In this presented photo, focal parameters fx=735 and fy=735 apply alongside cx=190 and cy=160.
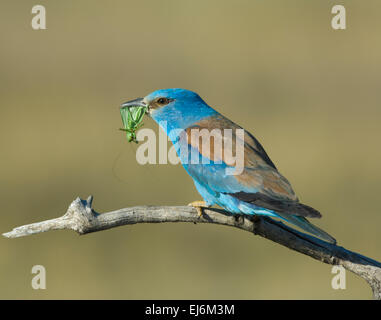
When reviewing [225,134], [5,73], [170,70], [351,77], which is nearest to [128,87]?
[170,70]

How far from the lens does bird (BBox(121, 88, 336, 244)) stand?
5.94 metres

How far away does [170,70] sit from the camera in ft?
56.2

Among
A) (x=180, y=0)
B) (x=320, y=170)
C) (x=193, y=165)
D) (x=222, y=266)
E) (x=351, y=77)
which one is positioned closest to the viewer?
(x=193, y=165)

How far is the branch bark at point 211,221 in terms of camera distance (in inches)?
221

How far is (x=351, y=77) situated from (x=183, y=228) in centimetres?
731

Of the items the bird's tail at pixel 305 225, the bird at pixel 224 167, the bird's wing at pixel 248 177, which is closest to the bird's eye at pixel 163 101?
the bird at pixel 224 167

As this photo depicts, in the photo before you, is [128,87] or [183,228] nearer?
[183,228]

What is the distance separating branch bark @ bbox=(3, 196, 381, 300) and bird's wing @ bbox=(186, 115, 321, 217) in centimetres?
26

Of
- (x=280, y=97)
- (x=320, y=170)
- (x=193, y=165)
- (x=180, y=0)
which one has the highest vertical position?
(x=180, y=0)

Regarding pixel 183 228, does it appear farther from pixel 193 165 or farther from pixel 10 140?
pixel 193 165

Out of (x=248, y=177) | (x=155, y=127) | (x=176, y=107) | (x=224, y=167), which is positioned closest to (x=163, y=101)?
(x=176, y=107)

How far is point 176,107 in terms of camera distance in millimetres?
7328

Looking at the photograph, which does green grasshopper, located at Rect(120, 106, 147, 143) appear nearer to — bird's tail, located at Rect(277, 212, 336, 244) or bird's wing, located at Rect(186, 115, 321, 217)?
bird's wing, located at Rect(186, 115, 321, 217)

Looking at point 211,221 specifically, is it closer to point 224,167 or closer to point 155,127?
point 224,167
